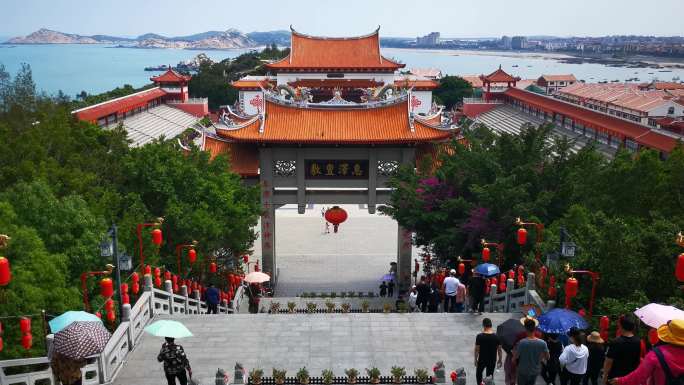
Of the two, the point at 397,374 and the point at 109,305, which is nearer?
the point at 397,374

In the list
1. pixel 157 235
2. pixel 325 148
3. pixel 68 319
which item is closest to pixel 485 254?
pixel 157 235

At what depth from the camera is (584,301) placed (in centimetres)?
1151

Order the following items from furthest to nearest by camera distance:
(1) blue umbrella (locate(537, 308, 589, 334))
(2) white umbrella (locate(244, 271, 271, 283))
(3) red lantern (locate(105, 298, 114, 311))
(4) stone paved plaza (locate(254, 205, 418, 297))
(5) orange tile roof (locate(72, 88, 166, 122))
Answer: (5) orange tile roof (locate(72, 88, 166, 122)), (4) stone paved plaza (locate(254, 205, 418, 297)), (2) white umbrella (locate(244, 271, 271, 283)), (3) red lantern (locate(105, 298, 114, 311)), (1) blue umbrella (locate(537, 308, 589, 334))

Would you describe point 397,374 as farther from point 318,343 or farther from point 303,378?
point 318,343

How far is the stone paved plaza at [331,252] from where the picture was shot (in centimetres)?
2528

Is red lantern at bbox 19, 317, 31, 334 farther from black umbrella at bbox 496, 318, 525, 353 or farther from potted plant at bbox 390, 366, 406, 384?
black umbrella at bbox 496, 318, 525, 353

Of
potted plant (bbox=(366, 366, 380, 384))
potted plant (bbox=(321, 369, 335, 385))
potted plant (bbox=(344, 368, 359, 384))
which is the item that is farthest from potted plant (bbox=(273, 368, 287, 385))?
potted plant (bbox=(366, 366, 380, 384))

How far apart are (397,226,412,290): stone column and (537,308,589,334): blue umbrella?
13.5 m

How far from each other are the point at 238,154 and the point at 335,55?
968 inches

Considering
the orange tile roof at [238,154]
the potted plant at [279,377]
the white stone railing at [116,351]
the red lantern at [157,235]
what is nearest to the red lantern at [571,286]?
the potted plant at [279,377]

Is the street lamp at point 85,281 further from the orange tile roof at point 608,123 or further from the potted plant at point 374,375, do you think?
the orange tile roof at point 608,123

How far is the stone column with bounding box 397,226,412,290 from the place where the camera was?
2330 cm

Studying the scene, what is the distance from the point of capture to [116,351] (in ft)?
35.0

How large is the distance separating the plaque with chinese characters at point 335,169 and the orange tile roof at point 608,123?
12.1 metres
